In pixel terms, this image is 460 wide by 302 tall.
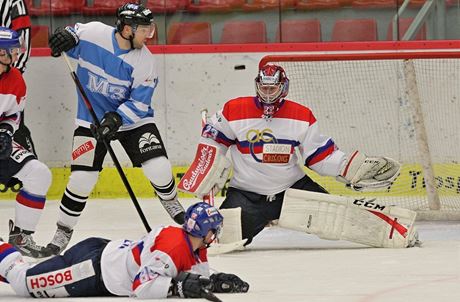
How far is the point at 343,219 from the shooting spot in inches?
257

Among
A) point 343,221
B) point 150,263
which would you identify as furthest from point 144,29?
point 150,263

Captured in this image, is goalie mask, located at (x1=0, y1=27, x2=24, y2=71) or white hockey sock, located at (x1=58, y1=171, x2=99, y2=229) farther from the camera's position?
white hockey sock, located at (x1=58, y1=171, x2=99, y2=229)

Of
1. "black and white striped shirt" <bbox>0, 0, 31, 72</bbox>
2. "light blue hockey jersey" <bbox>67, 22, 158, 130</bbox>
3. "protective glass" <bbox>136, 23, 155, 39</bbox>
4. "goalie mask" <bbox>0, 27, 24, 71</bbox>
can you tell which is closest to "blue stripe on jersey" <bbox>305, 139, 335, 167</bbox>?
Result: "light blue hockey jersey" <bbox>67, 22, 158, 130</bbox>

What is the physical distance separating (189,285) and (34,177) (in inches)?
63.0

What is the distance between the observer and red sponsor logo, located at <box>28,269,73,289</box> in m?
4.99

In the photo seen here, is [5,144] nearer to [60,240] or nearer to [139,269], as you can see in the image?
[60,240]

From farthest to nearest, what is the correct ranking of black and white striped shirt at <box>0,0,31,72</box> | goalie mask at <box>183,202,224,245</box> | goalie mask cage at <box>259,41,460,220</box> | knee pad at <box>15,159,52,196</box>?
1. black and white striped shirt at <box>0,0,31,72</box>
2. goalie mask cage at <box>259,41,460,220</box>
3. knee pad at <box>15,159,52,196</box>
4. goalie mask at <box>183,202,224,245</box>

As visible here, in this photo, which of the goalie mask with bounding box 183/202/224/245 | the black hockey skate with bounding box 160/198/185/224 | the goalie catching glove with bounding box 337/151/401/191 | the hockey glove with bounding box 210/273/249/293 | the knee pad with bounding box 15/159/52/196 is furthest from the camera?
the black hockey skate with bounding box 160/198/185/224

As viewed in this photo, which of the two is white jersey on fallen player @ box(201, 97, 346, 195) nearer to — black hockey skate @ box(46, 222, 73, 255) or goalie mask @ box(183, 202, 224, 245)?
black hockey skate @ box(46, 222, 73, 255)

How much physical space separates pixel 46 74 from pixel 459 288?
14.8 ft

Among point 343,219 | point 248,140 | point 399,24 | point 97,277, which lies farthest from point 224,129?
point 399,24

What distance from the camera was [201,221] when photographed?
4.96 metres

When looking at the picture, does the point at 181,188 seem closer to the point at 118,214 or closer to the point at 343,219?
the point at 343,219

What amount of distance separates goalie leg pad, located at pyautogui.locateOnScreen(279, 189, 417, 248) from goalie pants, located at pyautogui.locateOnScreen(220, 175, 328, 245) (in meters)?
0.08
